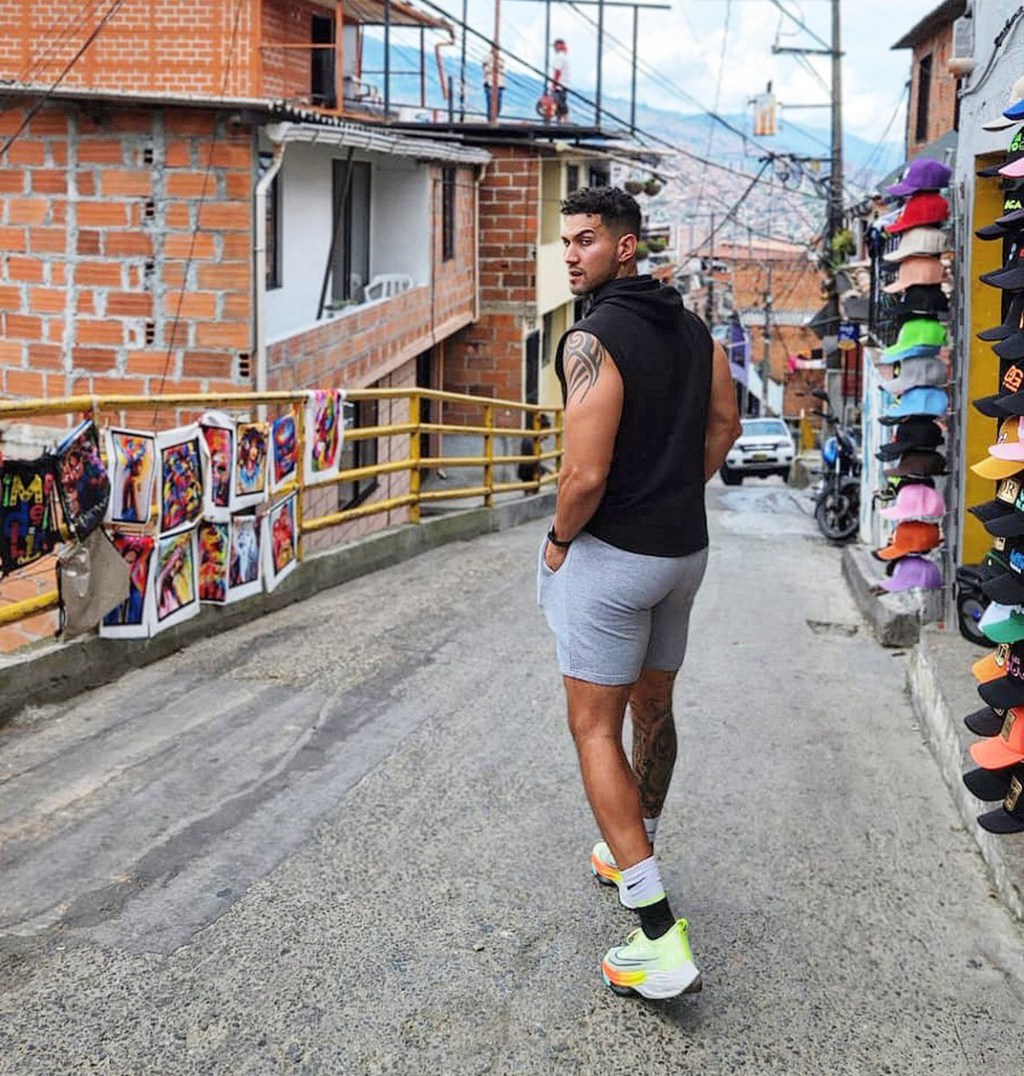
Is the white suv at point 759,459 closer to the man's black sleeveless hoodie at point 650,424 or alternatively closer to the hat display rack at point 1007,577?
the hat display rack at point 1007,577

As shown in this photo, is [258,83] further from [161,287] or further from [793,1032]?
[793,1032]

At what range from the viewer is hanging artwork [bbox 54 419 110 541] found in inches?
227

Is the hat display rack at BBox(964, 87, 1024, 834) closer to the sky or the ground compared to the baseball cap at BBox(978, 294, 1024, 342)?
Result: closer to the ground

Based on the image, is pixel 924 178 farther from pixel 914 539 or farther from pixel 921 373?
pixel 914 539

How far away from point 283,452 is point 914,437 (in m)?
3.61

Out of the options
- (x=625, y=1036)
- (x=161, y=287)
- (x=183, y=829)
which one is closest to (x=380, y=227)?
(x=161, y=287)

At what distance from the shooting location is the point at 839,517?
16.5 meters

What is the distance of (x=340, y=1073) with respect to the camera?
3.04 m

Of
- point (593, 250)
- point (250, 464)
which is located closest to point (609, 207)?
point (593, 250)

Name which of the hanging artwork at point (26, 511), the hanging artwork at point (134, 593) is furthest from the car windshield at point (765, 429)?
the hanging artwork at point (26, 511)

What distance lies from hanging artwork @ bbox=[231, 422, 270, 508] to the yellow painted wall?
374 centimetres

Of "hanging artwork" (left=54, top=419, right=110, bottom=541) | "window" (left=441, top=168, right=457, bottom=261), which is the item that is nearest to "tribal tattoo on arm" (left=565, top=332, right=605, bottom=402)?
"hanging artwork" (left=54, top=419, right=110, bottom=541)

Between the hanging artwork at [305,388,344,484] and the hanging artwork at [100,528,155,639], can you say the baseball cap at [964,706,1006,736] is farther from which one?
the hanging artwork at [305,388,344,484]

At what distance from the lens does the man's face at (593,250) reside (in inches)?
140
